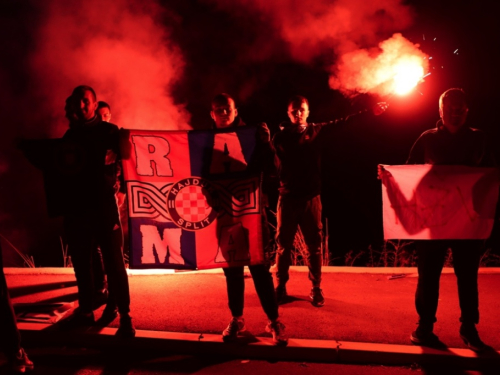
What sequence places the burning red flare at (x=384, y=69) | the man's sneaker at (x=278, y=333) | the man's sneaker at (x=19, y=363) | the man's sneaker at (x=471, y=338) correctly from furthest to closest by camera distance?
1. the burning red flare at (x=384, y=69)
2. the man's sneaker at (x=278, y=333)
3. the man's sneaker at (x=471, y=338)
4. the man's sneaker at (x=19, y=363)

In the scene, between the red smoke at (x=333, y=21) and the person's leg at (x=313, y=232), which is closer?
the person's leg at (x=313, y=232)

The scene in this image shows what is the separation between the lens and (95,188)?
4383 mm

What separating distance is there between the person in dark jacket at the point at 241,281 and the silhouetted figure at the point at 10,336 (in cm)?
171

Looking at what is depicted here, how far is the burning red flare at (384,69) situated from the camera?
4836 mm

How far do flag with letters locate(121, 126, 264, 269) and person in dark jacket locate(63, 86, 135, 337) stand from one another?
15 cm

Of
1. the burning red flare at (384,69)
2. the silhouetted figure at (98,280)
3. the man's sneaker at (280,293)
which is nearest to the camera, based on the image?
the burning red flare at (384,69)


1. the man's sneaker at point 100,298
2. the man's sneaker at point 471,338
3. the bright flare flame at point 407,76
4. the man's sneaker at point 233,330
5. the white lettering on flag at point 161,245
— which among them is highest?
the bright flare flame at point 407,76

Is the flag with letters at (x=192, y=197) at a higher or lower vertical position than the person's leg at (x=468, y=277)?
higher

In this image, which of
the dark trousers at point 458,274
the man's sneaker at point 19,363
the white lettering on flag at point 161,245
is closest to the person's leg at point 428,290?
the dark trousers at point 458,274

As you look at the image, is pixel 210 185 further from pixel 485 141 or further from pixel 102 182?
pixel 485 141

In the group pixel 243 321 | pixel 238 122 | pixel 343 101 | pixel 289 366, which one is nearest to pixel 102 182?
pixel 238 122

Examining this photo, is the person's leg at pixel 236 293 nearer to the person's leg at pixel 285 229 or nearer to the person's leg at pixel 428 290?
the person's leg at pixel 285 229

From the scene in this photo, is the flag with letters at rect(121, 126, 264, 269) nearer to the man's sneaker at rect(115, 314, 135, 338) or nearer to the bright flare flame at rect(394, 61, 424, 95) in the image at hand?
the man's sneaker at rect(115, 314, 135, 338)

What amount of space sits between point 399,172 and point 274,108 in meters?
12.0
